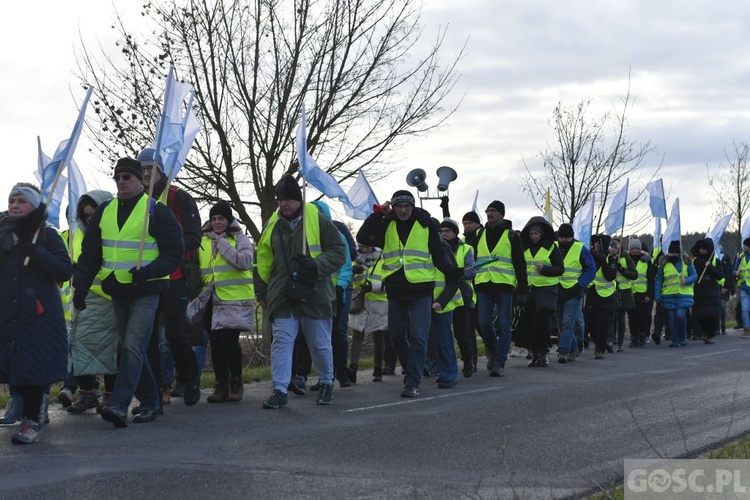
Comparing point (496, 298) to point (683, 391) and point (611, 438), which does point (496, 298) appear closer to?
point (683, 391)

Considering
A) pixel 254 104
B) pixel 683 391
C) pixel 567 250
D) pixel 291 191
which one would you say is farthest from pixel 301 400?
pixel 254 104

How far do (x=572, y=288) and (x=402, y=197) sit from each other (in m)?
6.05

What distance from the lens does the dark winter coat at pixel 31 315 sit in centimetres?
848

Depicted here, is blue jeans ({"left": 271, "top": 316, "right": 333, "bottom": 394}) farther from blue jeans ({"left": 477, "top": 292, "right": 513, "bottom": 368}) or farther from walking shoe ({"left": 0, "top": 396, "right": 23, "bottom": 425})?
blue jeans ({"left": 477, "top": 292, "right": 513, "bottom": 368})

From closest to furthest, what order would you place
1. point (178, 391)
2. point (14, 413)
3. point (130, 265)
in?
point (130, 265), point (14, 413), point (178, 391)

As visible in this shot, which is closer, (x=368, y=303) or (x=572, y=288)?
(x=368, y=303)

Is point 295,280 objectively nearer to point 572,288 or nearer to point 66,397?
point 66,397

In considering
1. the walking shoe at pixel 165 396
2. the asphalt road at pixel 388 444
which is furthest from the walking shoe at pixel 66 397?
the walking shoe at pixel 165 396

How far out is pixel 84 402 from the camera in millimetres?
10531

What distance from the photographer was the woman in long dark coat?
8.48 metres

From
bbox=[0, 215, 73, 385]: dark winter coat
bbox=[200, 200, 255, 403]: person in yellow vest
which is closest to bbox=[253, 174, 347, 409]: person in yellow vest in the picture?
bbox=[200, 200, 255, 403]: person in yellow vest

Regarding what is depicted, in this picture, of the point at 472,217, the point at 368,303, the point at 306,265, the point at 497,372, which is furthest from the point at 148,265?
the point at 472,217

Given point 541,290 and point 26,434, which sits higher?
point 541,290

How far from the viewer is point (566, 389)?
472 inches
